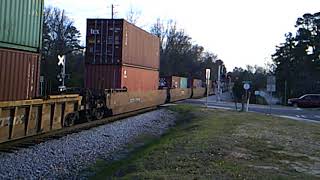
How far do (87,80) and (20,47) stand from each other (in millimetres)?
12005

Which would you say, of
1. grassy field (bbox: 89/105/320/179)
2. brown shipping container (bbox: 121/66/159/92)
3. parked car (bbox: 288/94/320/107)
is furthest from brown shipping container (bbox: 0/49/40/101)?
parked car (bbox: 288/94/320/107)

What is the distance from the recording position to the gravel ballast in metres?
10.1

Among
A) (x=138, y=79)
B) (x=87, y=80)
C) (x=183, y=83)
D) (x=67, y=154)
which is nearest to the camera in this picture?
(x=67, y=154)

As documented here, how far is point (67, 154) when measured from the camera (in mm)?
12438

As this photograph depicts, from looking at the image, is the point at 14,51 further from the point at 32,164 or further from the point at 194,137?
the point at 194,137

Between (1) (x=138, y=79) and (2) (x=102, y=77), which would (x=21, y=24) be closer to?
(2) (x=102, y=77)

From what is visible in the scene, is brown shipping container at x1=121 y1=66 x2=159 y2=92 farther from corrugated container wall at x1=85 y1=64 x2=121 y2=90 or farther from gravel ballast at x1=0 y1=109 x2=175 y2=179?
gravel ballast at x1=0 y1=109 x2=175 y2=179

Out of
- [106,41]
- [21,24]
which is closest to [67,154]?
[21,24]

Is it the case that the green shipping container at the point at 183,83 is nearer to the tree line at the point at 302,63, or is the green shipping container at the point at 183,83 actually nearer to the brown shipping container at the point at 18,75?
the tree line at the point at 302,63

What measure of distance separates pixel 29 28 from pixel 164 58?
87019mm

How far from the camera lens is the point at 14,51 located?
13398 mm

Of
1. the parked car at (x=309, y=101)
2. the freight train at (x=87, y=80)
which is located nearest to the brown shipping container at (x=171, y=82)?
the freight train at (x=87, y=80)

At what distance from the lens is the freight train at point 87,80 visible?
13.1 m

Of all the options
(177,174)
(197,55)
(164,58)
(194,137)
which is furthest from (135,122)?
(197,55)
